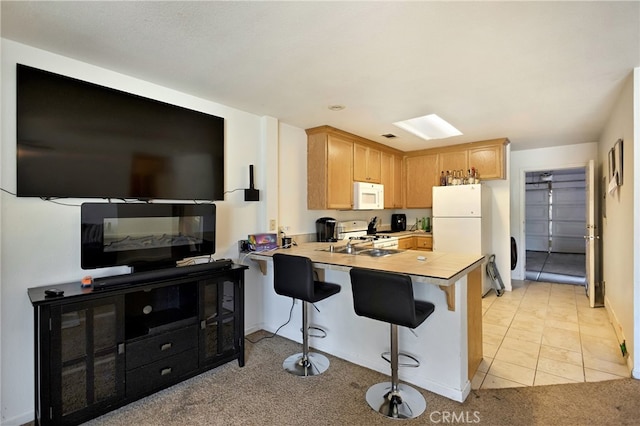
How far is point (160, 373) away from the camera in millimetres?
2127

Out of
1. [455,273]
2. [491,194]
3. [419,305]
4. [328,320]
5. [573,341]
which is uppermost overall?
[491,194]

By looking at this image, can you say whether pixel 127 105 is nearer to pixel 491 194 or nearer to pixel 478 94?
pixel 478 94

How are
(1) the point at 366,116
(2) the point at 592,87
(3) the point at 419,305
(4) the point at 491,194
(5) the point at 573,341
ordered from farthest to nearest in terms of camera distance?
(4) the point at 491,194, (1) the point at 366,116, (5) the point at 573,341, (2) the point at 592,87, (3) the point at 419,305

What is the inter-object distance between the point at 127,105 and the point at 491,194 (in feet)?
16.1

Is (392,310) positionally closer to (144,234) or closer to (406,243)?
(144,234)

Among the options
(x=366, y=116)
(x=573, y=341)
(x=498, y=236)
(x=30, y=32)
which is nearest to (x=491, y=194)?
(x=498, y=236)

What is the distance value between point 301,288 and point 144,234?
119 centimetres

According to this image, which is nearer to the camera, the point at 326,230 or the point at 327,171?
the point at 327,171

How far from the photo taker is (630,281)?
244cm

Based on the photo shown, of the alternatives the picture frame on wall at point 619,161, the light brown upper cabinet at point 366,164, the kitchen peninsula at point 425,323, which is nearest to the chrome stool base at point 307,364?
the kitchen peninsula at point 425,323

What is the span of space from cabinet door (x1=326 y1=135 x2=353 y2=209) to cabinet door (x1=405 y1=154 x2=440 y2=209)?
5.44ft

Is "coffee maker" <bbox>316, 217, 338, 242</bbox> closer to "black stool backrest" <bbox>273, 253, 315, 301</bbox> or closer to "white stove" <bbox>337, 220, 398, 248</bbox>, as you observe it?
"white stove" <bbox>337, 220, 398, 248</bbox>

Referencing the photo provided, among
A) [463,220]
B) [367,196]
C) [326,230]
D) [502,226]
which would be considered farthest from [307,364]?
[502,226]

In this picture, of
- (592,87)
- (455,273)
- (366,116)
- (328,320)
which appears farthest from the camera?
(366,116)
